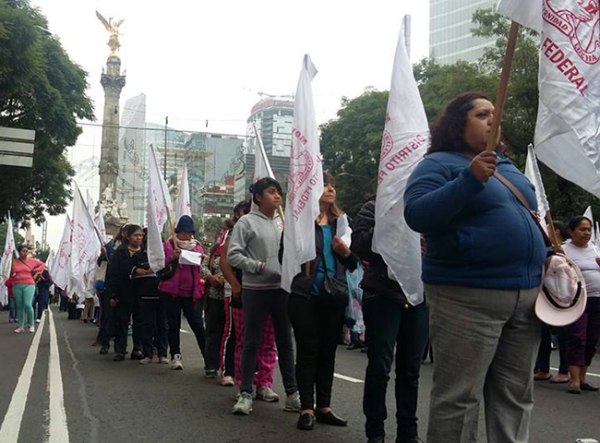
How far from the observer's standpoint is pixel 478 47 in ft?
334

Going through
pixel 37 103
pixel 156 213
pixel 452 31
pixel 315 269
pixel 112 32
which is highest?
pixel 452 31

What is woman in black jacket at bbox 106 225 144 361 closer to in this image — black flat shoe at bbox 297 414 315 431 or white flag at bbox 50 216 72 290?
black flat shoe at bbox 297 414 315 431

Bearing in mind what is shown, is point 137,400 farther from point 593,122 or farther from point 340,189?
point 340,189

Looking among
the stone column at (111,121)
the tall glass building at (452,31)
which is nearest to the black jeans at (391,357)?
the stone column at (111,121)

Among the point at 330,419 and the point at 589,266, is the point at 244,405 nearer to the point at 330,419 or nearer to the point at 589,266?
the point at 330,419

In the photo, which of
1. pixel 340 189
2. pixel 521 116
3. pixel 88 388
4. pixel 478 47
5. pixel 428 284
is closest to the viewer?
pixel 428 284

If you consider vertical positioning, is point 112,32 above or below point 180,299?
above

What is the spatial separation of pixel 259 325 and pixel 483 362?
128 inches

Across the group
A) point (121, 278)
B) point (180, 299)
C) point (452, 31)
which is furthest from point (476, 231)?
point (452, 31)

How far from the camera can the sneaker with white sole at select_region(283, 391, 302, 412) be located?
6262 millimetres

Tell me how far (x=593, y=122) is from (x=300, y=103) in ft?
10.2

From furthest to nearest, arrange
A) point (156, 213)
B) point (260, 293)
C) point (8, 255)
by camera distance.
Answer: point (8, 255) < point (156, 213) < point (260, 293)

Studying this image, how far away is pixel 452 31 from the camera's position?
107688 millimetres

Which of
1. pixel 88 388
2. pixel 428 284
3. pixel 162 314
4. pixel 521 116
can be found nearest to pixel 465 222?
pixel 428 284
